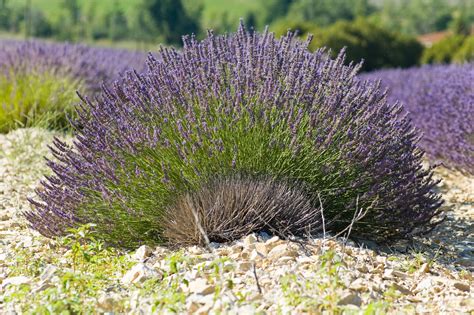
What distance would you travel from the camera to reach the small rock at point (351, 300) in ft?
7.92

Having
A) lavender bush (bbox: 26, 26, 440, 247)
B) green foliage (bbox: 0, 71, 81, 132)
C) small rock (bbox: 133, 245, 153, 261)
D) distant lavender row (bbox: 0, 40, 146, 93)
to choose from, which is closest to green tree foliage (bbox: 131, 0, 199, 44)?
distant lavender row (bbox: 0, 40, 146, 93)

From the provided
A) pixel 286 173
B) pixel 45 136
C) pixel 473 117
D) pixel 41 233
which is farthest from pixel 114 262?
pixel 473 117

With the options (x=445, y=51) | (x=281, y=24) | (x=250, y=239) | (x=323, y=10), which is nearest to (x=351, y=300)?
(x=250, y=239)

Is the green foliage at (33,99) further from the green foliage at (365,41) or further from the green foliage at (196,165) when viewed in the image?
the green foliage at (365,41)

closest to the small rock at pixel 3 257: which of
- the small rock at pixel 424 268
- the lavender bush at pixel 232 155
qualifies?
the lavender bush at pixel 232 155

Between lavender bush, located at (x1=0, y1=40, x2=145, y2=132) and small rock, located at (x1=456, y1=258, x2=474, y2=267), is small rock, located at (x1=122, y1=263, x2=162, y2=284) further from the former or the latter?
lavender bush, located at (x1=0, y1=40, x2=145, y2=132)

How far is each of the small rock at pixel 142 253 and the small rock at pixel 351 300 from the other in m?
1.02

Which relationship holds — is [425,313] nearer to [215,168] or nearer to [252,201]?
[252,201]

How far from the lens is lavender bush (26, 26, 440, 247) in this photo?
3.24 meters

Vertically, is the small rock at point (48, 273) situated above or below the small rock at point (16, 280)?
above

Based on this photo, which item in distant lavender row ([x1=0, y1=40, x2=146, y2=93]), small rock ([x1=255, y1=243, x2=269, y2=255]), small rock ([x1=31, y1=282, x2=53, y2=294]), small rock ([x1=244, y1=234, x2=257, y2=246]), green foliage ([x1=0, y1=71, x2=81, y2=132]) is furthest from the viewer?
distant lavender row ([x1=0, y1=40, x2=146, y2=93])

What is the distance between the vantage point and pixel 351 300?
7.99ft

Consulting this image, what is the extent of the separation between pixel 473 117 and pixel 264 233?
10.0 feet

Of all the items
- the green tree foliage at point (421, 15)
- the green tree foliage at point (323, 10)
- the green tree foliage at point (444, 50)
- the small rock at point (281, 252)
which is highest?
the small rock at point (281, 252)
